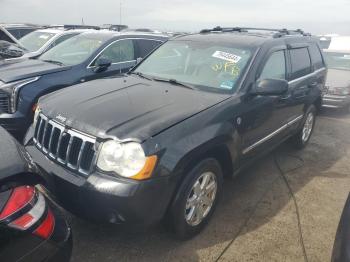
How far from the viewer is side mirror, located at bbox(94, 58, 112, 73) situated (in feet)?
18.4

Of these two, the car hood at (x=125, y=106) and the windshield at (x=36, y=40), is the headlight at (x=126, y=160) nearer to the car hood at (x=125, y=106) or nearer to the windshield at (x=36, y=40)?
the car hood at (x=125, y=106)

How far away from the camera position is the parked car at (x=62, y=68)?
474 cm

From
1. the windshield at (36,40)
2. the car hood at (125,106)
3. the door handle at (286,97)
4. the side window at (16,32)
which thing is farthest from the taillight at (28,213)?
the side window at (16,32)

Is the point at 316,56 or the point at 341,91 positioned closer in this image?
the point at 316,56

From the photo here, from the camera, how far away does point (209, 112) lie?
298 centimetres

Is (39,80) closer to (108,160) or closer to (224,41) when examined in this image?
(224,41)

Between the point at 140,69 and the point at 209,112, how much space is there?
1.53m

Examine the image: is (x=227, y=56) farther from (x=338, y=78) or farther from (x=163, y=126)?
(x=338, y=78)

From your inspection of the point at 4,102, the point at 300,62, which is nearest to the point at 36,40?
the point at 4,102

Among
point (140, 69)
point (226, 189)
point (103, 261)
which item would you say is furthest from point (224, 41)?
point (103, 261)

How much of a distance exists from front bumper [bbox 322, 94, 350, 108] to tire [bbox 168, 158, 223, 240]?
5.50 m

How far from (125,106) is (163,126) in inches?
19.4

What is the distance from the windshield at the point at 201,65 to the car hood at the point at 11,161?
76.1 inches

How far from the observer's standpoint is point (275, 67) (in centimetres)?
404
